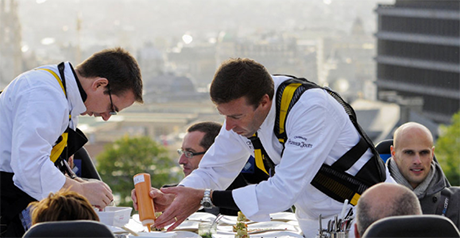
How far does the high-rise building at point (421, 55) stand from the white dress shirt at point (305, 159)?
79.0 meters

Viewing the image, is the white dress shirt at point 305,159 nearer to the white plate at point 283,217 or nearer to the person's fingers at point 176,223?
the person's fingers at point 176,223

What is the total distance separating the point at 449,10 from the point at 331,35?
112 metres

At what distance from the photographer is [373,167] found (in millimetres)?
4375

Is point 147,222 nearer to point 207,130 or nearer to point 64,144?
point 64,144

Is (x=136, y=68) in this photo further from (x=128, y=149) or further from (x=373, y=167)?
(x=128, y=149)

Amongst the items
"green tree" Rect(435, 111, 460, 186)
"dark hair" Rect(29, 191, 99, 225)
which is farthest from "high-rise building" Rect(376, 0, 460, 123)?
"dark hair" Rect(29, 191, 99, 225)

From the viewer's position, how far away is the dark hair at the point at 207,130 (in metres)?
6.42

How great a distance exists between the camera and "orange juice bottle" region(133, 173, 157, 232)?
4.30 meters

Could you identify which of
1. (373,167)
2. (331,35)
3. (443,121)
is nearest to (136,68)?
(373,167)

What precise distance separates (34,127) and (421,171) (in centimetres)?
317

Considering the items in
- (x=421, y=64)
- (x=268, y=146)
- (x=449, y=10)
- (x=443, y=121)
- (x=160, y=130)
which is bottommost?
(x=160, y=130)

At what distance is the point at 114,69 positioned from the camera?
14.8 feet

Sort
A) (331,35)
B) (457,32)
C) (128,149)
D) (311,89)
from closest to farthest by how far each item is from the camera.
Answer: (311,89), (128,149), (457,32), (331,35)

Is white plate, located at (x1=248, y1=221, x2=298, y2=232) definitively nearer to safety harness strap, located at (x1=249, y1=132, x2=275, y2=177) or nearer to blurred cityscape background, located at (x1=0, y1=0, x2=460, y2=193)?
safety harness strap, located at (x1=249, y1=132, x2=275, y2=177)
